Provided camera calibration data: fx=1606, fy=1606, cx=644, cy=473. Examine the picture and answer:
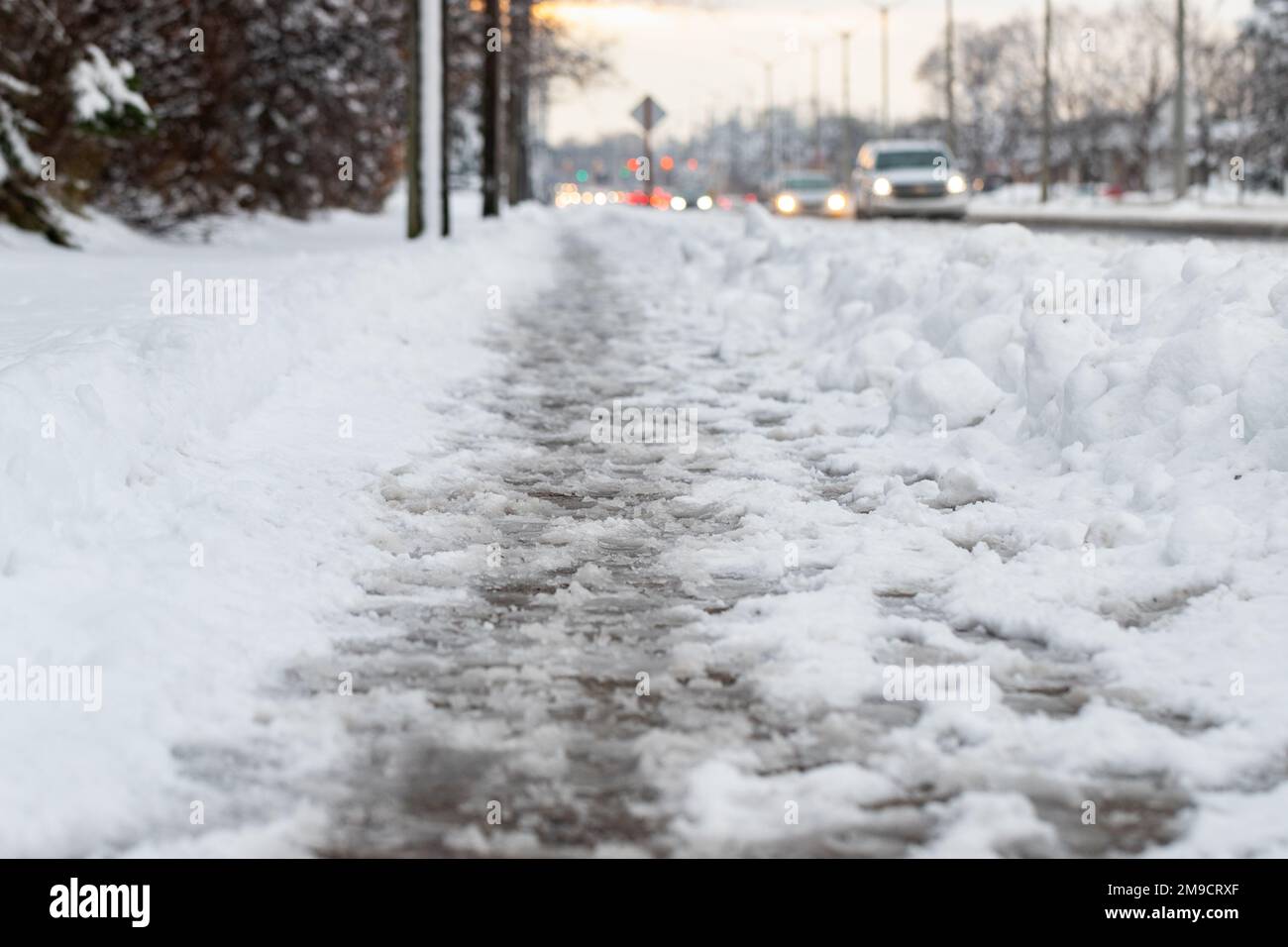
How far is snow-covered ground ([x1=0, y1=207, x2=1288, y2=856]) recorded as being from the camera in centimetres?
382

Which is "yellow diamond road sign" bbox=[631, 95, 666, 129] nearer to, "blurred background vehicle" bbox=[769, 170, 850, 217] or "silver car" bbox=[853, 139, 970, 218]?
"silver car" bbox=[853, 139, 970, 218]

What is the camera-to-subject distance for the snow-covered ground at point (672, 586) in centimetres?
382

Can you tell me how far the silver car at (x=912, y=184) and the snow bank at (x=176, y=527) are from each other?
91.9ft

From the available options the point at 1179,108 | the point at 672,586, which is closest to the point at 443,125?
the point at 672,586

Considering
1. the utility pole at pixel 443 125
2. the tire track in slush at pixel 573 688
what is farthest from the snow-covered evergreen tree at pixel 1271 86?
the tire track in slush at pixel 573 688

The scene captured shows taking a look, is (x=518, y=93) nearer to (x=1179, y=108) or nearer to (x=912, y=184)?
(x=912, y=184)

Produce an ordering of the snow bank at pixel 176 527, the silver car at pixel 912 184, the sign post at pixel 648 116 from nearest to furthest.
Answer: the snow bank at pixel 176 527
the sign post at pixel 648 116
the silver car at pixel 912 184

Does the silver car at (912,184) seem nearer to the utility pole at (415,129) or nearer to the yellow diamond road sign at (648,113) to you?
the yellow diamond road sign at (648,113)

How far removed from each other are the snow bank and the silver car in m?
28.0

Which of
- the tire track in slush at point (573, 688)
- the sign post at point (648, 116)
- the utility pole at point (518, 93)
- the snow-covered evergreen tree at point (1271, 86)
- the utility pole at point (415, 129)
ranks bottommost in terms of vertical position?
the tire track in slush at point (573, 688)

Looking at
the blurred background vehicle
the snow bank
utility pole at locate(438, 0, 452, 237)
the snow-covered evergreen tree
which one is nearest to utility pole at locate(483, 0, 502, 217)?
utility pole at locate(438, 0, 452, 237)

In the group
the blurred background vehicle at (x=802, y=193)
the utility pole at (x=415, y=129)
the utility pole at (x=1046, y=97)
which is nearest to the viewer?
the utility pole at (x=415, y=129)

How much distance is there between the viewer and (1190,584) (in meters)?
5.64
